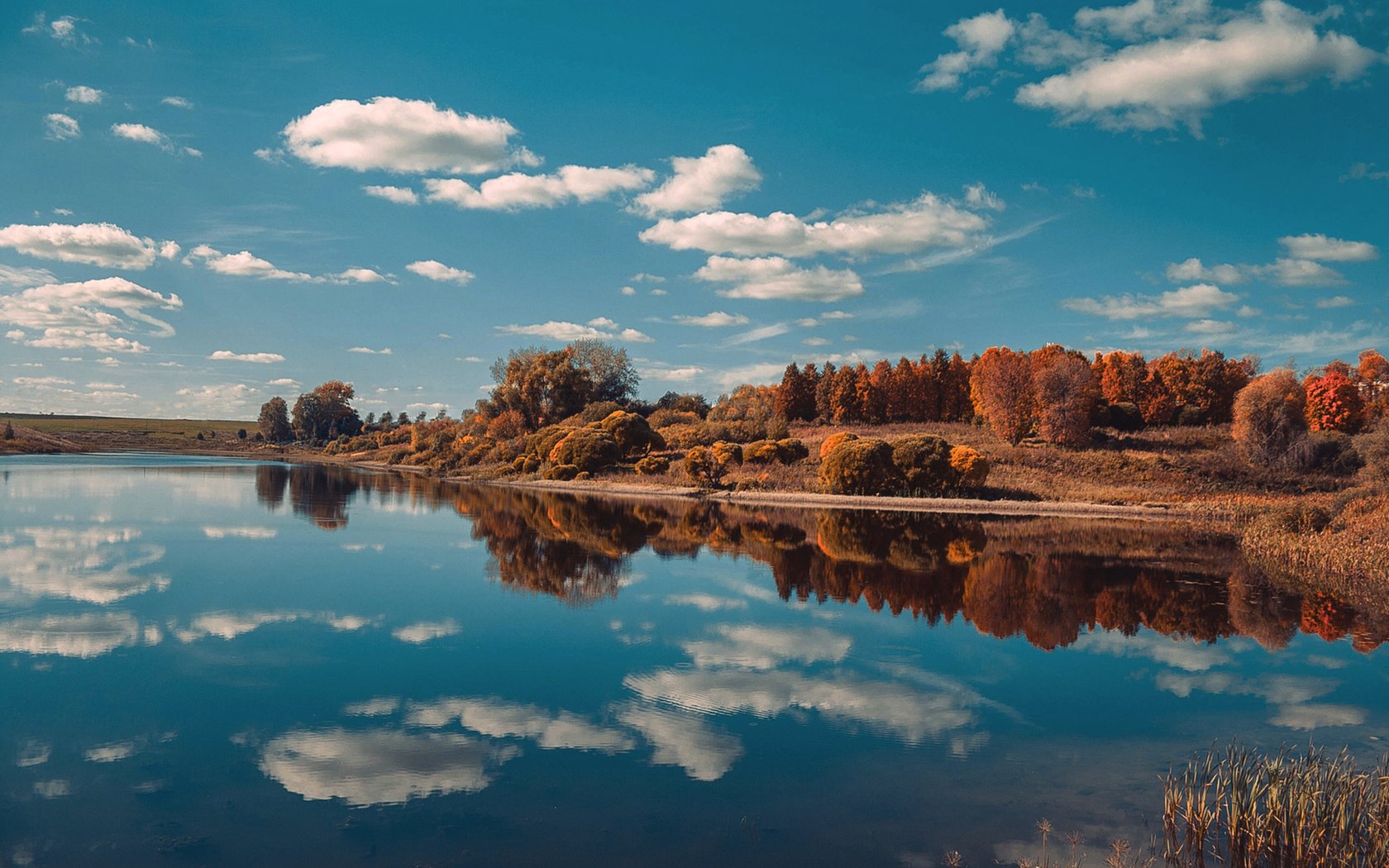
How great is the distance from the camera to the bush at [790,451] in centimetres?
4403

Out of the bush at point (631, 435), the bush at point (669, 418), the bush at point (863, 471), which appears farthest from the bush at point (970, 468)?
the bush at point (669, 418)

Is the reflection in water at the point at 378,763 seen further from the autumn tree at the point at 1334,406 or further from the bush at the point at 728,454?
the autumn tree at the point at 1334,406

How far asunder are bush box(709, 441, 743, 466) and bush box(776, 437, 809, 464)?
2457 mm

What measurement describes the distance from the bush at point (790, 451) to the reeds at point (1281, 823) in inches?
1482

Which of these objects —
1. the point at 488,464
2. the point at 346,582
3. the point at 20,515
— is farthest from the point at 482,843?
the point at 488,464

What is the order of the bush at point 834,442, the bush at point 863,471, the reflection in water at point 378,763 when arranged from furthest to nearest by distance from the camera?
the bush at point 834,442, the bush at point 863,471, the reflection in water at point 378,763

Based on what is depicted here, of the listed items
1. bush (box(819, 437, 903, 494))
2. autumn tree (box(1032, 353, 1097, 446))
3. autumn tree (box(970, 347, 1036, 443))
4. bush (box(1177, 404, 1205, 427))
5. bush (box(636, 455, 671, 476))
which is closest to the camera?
bush (box(819, 437, 903, 494))

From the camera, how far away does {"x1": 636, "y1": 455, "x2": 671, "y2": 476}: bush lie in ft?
151

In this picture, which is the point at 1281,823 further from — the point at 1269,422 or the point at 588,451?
the point at 1269,422

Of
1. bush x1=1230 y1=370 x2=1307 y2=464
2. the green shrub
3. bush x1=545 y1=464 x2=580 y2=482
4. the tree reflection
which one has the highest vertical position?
A: bush x1=1230 y1=370 x2=1307 y2=464

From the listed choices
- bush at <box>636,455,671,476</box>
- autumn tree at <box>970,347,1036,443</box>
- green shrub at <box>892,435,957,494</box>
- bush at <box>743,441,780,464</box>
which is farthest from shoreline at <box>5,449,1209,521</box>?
autumn tree at <box>970,347,1036,443</box>

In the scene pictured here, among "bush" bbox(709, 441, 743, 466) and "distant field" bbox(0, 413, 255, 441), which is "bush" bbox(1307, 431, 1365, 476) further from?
"distant field" bbox(0, 413, 255, 441)

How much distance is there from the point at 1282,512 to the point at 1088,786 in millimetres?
21153

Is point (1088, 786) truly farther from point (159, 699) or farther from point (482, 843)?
point (159, 699)
